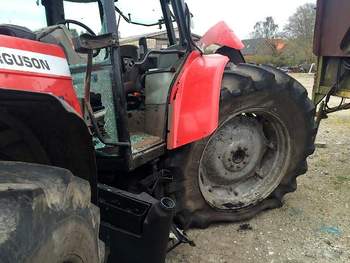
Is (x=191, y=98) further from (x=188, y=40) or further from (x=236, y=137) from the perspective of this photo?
(x=236, y=137)

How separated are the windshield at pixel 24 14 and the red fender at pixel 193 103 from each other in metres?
1.01

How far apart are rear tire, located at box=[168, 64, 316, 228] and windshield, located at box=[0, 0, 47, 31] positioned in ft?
4.20

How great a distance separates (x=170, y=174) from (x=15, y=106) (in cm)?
170

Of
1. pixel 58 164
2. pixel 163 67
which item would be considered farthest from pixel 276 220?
pixel 58 164

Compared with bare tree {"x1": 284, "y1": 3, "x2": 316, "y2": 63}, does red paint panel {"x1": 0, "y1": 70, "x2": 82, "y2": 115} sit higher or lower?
higher

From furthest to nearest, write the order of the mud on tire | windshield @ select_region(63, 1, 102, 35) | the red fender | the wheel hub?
the wheel hub → the red fender → windshield @ select_region(63, 1, 102, 35) → the mud on tire

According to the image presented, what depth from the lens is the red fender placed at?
3.27 m

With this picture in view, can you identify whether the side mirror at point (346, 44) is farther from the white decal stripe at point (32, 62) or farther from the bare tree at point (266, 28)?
the bare tree at point (266, 28)

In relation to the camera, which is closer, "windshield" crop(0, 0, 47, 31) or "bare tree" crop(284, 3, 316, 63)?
"windshield" crop(0, 0, 47, 31)

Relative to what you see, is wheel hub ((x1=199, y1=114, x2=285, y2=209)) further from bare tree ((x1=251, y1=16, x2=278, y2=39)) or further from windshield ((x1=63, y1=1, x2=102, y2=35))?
bare tree ((x1=251, y1=16, x2=278, y2=39))

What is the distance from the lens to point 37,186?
1.59 m

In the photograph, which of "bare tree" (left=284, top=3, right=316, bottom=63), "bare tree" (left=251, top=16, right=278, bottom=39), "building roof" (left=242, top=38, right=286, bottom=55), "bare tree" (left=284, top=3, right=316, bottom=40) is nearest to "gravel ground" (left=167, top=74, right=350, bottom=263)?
"bare tree" (left=284, top=3, right=316, bottom=63)

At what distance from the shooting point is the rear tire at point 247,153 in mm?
3549

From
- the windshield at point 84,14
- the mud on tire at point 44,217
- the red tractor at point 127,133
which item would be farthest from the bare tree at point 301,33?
the mud on tire at point 44,217
